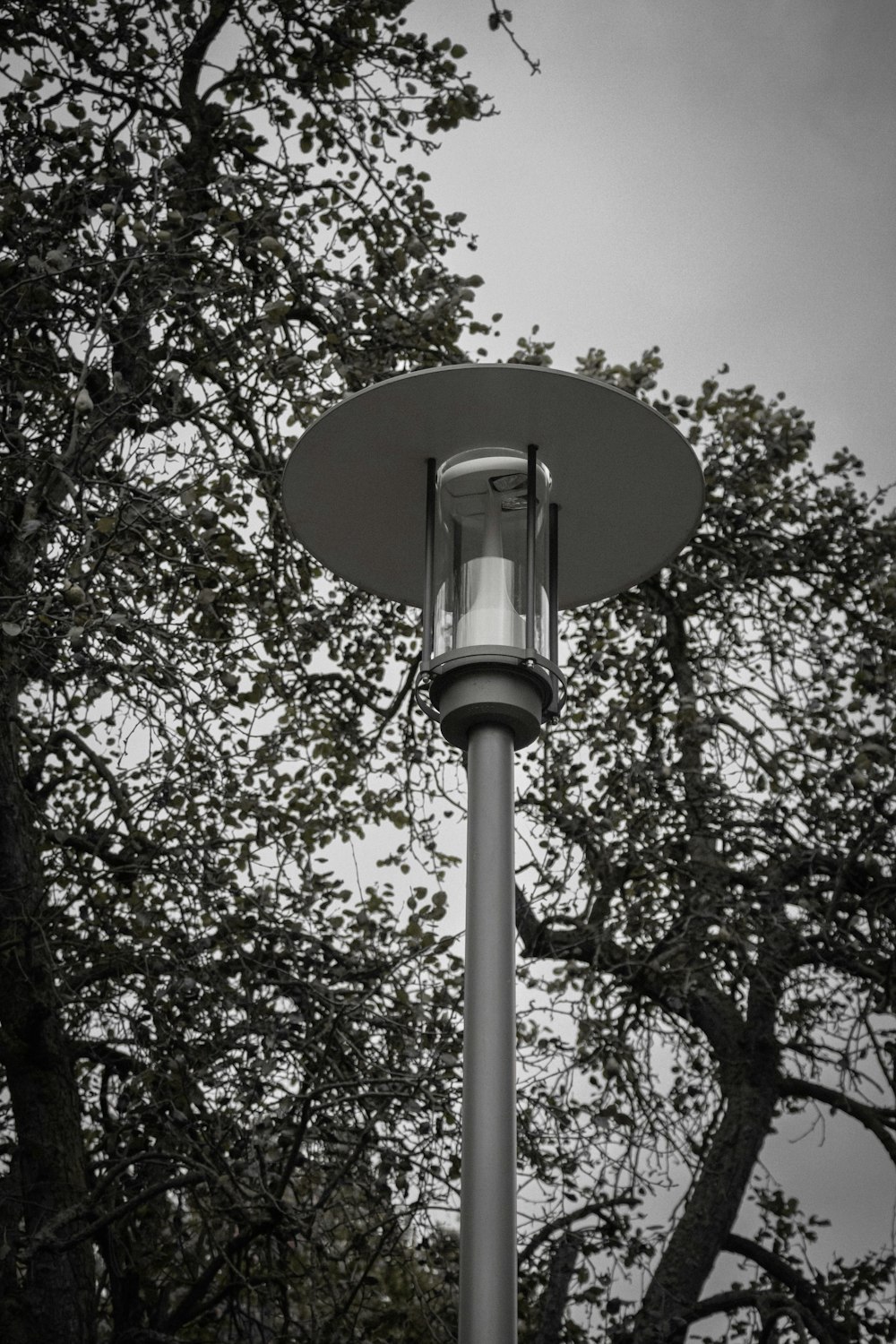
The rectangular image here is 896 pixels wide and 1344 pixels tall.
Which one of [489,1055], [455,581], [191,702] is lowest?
[489,1055]

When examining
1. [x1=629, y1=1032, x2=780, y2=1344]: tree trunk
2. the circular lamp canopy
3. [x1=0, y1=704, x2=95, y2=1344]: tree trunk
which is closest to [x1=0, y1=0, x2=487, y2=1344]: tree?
[x1=0, y1=704, x2=95, y2=1344]: tree trunk

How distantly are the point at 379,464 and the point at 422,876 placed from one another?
447 centimetres

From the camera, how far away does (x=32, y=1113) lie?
580 cm

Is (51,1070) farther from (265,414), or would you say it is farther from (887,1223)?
(887,1223)

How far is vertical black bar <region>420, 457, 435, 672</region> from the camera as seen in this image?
3.03 meters

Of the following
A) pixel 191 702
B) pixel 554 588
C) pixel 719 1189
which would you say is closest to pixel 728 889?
pixel 719 1189

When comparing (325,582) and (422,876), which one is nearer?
(422,876)

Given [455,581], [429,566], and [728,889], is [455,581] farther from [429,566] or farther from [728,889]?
[728,889]

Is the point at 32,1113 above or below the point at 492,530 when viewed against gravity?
below

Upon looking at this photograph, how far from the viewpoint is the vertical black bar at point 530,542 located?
300 centimetres

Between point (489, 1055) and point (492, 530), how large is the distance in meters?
1.17

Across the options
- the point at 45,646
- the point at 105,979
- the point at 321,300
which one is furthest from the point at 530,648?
the point at 321,300

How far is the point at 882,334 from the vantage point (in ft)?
33.4

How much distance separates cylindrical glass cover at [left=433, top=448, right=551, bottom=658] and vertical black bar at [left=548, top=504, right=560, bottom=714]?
0.02m
